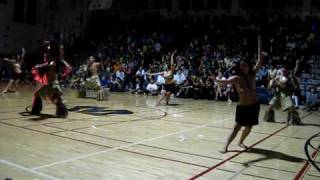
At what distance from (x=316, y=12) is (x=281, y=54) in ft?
18.3

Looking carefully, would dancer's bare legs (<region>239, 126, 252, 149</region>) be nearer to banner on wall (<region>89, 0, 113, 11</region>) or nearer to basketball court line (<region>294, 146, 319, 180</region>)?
basketball court line (<region>294, 146, 319, 180</region>)

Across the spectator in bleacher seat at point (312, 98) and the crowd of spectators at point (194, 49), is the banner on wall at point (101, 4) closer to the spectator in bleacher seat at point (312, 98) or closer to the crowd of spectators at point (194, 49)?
the crowd of spectators at point (194, 49)

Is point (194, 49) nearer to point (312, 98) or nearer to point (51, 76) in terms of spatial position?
point (312, 98)

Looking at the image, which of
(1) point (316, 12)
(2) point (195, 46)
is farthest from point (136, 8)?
(1) point (316, 12)

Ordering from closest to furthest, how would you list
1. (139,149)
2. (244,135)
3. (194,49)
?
(139,149) → (244,135) → (194,49)

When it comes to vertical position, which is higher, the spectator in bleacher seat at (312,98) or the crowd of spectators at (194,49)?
the crowd of spectators at (194,49)

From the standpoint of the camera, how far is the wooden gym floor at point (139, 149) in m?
5.13

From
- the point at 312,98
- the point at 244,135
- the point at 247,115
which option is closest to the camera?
the point at 247,115

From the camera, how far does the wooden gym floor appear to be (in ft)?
16.8

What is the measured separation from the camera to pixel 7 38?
25.4m

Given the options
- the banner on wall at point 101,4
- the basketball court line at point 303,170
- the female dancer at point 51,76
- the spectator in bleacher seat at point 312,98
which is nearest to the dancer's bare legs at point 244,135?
the basketball court line at point 303,170

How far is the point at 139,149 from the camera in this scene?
255 inches

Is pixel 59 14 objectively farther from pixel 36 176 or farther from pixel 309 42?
pixel 36 176

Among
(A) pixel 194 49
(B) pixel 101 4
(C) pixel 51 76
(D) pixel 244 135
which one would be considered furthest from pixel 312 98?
(B) pixel 101 4
